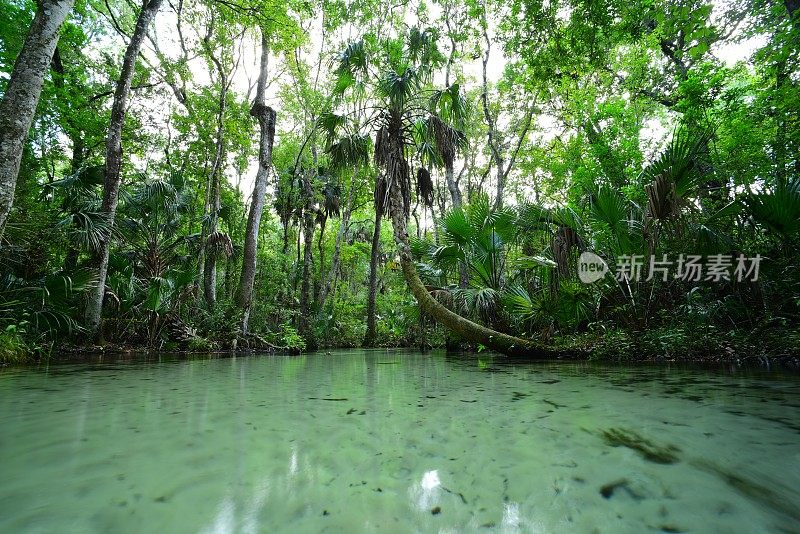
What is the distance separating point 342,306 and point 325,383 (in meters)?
12.9

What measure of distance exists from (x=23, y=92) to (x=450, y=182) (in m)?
8.18

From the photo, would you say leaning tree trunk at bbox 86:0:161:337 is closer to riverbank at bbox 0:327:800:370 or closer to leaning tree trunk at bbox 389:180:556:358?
riverbank at bbox 0:327:800:370

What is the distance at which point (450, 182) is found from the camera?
32.9 feet

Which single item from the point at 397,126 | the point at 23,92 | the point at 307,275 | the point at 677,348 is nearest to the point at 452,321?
the point at 677,348

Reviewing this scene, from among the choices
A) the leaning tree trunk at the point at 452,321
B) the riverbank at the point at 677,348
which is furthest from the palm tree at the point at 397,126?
the riverbank at the point at 677,348

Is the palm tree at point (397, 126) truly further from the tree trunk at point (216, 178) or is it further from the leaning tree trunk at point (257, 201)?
the tree trunk at point (216, 178)

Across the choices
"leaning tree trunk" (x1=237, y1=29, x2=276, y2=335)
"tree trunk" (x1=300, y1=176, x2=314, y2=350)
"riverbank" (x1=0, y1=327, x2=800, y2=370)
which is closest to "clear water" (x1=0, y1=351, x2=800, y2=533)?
"riverbank" (x1=0, y1=327, x2=800, y2=370)

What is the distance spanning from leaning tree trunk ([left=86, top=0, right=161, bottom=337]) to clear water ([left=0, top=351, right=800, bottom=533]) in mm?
5296

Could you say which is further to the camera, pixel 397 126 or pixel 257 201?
pixel 257 201

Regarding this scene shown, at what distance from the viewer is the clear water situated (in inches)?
26.0

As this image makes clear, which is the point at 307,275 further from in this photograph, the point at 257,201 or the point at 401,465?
the point at 401,465

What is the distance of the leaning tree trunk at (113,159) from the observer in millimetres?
6062

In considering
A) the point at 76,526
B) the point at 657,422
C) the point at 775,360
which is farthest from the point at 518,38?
the point at 76,526

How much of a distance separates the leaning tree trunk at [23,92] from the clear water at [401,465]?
2595 mm
